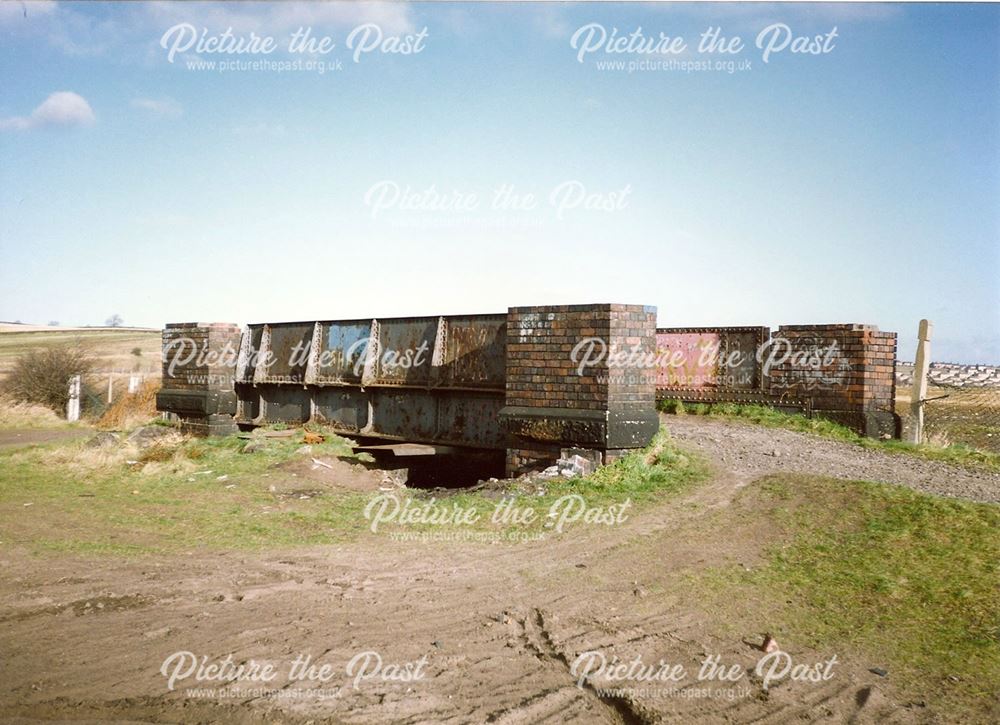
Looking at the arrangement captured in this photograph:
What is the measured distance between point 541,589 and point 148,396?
18985mm

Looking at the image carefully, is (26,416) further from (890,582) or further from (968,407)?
(968,407)

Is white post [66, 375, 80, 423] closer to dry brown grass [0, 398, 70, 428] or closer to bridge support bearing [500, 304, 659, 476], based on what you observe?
dry brown grass [0, 398, 70, 428]

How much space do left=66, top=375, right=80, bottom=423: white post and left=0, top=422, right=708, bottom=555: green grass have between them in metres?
11.8

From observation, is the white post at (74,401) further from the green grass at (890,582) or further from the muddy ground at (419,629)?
the green grass at (890,582)

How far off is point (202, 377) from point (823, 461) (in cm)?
1053

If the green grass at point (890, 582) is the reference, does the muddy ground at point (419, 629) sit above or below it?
below

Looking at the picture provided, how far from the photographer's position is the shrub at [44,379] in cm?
2120

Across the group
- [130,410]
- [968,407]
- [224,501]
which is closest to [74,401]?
[130,410]

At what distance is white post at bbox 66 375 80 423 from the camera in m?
20.6

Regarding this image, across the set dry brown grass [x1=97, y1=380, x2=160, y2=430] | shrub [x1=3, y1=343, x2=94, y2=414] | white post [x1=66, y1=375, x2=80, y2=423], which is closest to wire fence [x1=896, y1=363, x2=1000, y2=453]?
dry brown grass [x1=97, y1=380, x2=160, y2=430]

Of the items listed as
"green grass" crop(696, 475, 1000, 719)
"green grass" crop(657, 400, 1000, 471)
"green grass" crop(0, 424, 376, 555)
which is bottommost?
"green grass" crop(0, 424, 376, 555)

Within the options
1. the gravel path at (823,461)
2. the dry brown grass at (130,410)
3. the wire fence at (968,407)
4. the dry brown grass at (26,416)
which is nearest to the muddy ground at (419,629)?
the gravel path at (823,461)

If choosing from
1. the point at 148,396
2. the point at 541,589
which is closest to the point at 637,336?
the point at 541,589

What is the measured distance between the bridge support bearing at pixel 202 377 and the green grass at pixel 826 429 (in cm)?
809
